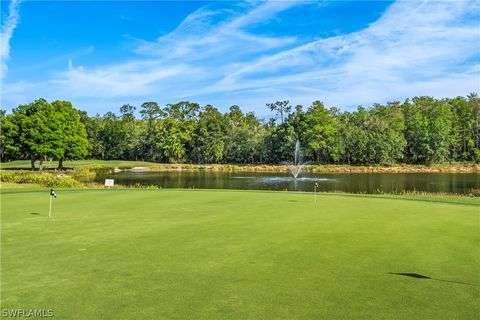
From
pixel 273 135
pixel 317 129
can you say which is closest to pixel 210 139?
pixel 273 135

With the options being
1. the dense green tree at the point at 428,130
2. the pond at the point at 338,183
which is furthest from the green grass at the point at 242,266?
the dense green tree at the point at 428,130

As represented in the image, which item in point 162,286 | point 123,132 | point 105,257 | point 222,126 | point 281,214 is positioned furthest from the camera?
point 123,132

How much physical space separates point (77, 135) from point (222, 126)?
44237mm

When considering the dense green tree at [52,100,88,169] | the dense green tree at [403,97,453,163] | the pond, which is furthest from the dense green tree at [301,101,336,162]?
the dense green tree at [52,100,88,169]

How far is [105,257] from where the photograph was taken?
793 cm

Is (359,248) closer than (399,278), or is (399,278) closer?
(399,278)

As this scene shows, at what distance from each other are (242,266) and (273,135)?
88.9m

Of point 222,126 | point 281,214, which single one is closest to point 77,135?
point 222,126

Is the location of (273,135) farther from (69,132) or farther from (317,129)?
(69,132)

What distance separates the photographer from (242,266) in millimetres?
7234

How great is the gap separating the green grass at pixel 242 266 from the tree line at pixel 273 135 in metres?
57.1

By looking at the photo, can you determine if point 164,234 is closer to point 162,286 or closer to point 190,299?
point 162,286

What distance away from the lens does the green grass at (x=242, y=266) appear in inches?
213

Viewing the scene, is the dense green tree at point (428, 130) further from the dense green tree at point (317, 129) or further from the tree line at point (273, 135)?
the dense green tree at point (317, 129)
